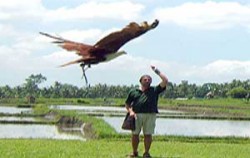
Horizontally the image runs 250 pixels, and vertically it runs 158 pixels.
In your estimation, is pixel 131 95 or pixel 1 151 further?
pixel 1 151

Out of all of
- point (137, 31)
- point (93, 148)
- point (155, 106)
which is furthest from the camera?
point (93, 148)

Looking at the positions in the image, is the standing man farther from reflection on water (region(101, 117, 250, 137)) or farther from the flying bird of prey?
reflection on water (region(101, 117, 250, 137))

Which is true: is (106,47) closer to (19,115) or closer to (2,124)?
(2,124)

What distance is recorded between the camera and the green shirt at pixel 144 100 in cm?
796

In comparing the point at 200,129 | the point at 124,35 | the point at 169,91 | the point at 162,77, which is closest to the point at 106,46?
the point at 124,35

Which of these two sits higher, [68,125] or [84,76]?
[84,76]

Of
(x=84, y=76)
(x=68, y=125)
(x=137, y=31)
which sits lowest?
(x=68, y=125)

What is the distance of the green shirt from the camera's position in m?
7.96

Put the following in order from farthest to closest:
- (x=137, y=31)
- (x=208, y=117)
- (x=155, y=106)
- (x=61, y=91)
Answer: (x=61, y=91) < (x=208, y=117) < (x=155, y=106) < (x=137, y=31)

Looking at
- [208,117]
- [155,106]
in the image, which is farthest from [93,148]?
[208,117]

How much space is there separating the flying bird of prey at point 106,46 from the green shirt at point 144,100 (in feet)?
19.5

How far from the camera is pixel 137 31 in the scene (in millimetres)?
1896

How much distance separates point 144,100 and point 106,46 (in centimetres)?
610

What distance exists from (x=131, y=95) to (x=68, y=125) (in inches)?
758
